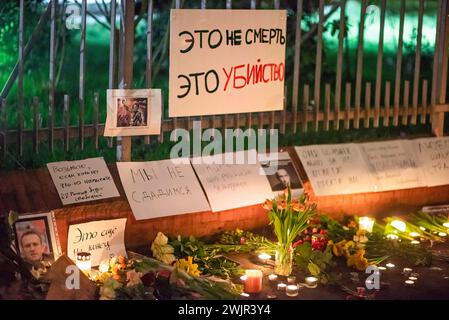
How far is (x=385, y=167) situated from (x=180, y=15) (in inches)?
103

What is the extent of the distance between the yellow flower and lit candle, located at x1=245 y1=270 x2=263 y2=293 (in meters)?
0.37

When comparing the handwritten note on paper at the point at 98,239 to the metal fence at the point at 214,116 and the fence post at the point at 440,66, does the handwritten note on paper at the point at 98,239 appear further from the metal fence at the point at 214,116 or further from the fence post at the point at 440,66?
the fence post at the point at 440,66

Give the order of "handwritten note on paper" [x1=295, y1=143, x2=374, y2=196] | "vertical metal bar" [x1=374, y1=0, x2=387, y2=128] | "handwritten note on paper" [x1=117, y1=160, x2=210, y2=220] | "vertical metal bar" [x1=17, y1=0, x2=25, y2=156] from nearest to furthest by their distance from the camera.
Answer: "vertical metal bar" [x1=17, y1=0, x2=25, y2=156], "handwritten note on paper" [x1=117, y1=160, x2=210, y2=220], "handwritten note on paper" [x1=295, y1=143, x2=374, y2=196], "vertical metal bar" [x1=374, y1=0, x2=387, y2=128]

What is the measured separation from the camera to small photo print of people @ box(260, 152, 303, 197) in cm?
813

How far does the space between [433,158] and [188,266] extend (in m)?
3.50

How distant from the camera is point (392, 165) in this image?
8922mm

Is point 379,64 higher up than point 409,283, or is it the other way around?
point 379,64

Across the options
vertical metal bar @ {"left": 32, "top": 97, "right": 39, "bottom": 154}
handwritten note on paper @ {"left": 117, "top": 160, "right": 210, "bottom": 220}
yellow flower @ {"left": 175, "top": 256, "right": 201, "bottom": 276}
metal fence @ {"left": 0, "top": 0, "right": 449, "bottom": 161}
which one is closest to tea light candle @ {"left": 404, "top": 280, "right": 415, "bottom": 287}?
yellow flower @ {"left": 175, "top": 256, "right": 201, "bottom": 276}

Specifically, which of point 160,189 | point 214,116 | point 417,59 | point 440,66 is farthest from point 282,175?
point 440,66

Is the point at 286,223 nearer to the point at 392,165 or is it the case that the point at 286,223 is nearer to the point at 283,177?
the point at 283,177

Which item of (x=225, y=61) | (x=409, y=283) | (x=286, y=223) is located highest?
(x=225, y=61)

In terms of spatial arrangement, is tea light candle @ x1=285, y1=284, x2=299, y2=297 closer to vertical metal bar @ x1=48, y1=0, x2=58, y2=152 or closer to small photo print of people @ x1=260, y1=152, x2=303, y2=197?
small photo print of people @ x1=260, y1=152, x2=303, y2=197
